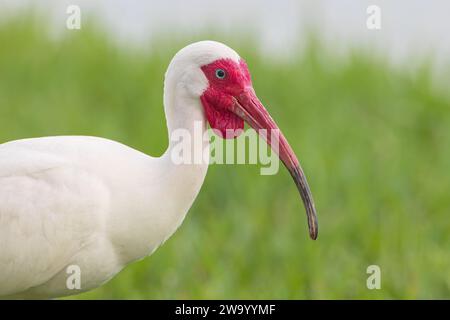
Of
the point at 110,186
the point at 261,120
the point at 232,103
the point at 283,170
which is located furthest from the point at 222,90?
the point at 283,170

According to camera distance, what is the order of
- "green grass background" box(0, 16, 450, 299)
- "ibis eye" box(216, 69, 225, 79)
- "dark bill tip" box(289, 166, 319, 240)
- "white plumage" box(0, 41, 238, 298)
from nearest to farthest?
"ibis eye" box(216, 69, 225, 79) → "white plumage" box(0, 41, 238, 298) → "dark bill tip" box(289, 166, 319, 240) → "green grass background" box(0, 16, 450, 299)

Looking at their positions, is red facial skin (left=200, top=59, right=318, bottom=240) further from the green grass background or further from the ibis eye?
the green grass background

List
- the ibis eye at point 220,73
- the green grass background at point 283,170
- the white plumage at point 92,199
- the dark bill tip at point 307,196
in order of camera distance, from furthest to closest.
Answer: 1. the green grass background at point 283,170
2. the dark bill tip at point 307,196
3. the white plumage at point 92,199
4. the ibis eye at point 220,73

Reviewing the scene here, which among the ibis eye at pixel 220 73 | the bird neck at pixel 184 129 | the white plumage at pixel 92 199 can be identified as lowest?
the white plumage at pixel 92 199

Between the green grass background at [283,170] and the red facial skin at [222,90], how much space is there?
2.60 metres

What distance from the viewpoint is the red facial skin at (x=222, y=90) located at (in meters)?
4.87

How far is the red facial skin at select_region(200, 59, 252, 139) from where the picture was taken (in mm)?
4867

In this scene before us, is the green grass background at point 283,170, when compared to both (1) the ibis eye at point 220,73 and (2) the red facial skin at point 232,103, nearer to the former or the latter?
(2) the red facial skin at point 232,103

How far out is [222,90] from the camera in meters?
4.91

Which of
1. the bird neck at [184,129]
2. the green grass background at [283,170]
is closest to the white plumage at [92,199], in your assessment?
the bird neck at [184,129]

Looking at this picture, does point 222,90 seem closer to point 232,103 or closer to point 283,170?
point 232,103

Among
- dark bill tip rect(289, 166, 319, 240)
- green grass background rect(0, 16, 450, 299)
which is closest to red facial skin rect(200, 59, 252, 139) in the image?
dark bill tip rect(289, 166, 319, 240)
